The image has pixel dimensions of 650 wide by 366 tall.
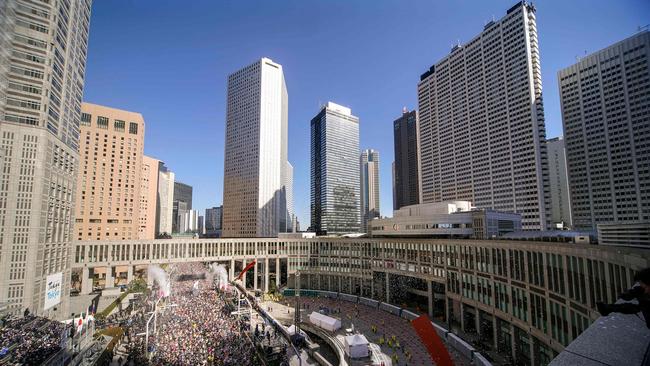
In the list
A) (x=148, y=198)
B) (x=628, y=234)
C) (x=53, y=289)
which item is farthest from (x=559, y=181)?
(x=148, y=198)

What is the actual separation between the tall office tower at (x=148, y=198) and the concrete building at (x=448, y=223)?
12188cm

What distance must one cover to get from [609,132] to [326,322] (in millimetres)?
135399

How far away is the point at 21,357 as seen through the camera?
25.6 m

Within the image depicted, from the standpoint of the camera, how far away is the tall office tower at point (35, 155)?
43562mm

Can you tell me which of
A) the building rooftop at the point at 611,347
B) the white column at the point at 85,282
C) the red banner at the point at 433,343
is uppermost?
the building rooftop at the point at 611,347

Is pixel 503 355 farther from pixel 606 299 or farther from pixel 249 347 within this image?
pixel 249 347

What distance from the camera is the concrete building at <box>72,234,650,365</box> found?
90.9ft

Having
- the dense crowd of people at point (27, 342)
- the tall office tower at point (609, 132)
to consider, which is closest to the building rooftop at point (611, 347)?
the dense crowd of people at point (27, 342)

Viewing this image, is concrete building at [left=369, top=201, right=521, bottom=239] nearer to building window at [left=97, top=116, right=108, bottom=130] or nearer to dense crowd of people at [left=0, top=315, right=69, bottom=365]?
dense crowd of people at [left=0, top=315, right=69, bottom=365]

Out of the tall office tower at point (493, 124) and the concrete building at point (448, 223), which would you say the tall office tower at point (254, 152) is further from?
the concrete building at point (448, 223)

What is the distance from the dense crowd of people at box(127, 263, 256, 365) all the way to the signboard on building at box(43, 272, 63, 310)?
1389 centimetres

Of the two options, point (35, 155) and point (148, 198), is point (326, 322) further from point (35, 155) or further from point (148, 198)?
point (148, 198)

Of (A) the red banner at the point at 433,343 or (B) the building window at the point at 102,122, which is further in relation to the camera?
(B) the building window at the point at 102,122

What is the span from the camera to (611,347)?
5090 millimetres
